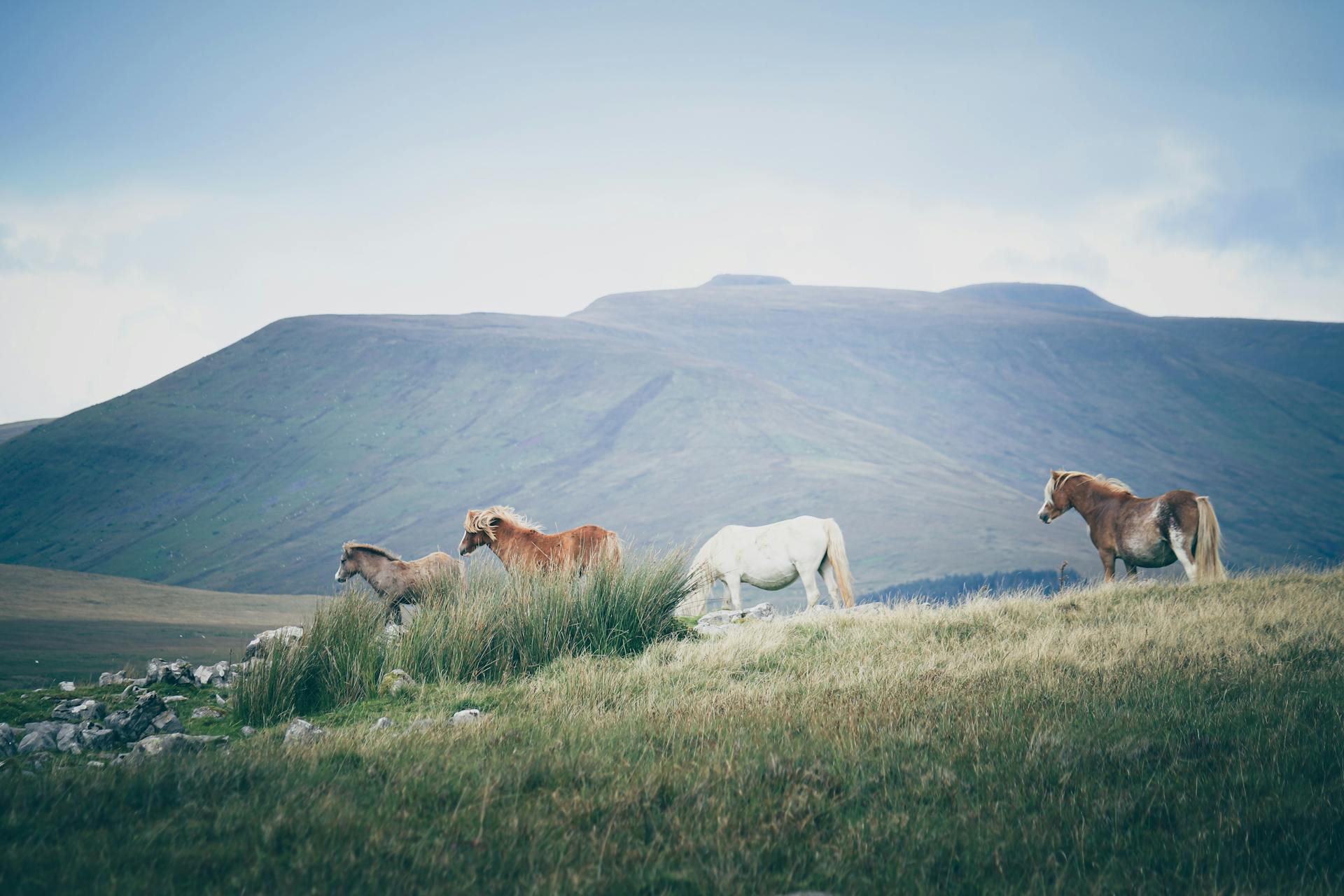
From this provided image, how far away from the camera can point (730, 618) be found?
49.6 feet

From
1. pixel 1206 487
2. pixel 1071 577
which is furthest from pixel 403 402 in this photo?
pixel 1206 487

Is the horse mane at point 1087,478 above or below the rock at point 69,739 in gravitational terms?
above

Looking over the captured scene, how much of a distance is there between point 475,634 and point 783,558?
7829 millimetres

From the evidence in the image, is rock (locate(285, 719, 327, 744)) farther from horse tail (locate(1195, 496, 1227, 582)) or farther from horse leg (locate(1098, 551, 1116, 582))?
horse tail (locate(1195, 496, 1227, 582))

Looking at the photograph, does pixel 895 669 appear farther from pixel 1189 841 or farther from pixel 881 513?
pixel 881 513

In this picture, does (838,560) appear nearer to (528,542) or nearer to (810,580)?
(810,580)

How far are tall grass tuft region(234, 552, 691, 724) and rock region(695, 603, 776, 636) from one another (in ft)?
2.55

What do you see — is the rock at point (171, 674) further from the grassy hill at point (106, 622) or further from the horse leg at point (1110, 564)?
the horse leg at point (1110, 564)

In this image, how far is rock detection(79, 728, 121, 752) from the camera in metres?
7.38

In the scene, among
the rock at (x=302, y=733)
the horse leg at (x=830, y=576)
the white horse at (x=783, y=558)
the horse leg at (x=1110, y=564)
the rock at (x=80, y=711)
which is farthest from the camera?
the horse leg at (x=830, y=576)

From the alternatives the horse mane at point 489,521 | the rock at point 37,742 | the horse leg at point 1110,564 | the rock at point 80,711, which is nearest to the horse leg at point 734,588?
the horse mane at point 489,521

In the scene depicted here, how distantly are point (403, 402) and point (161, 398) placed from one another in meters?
45.9

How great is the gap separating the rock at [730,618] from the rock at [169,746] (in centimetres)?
655

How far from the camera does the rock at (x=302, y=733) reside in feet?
21.7
